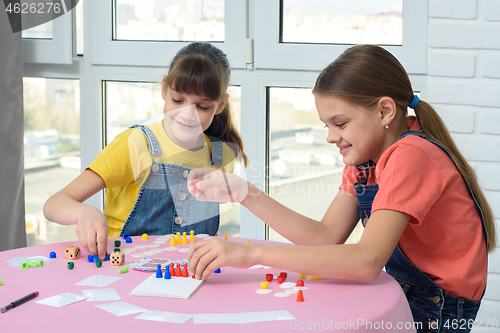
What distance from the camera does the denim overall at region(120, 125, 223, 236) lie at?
1.27 metres

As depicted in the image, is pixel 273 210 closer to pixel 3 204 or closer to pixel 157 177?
pixel 157 177

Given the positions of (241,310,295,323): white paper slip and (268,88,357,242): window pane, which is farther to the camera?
(268,88,357,242): window pane

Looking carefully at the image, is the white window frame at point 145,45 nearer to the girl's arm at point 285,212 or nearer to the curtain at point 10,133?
the curtain at point 10,133

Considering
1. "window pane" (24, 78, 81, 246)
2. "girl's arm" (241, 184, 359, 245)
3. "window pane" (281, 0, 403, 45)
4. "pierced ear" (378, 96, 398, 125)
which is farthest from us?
"window pane" (24, 78, 81, 246)

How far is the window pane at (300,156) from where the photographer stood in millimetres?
1720

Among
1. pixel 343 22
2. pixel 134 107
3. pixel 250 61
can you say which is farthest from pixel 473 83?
pixel 134 107

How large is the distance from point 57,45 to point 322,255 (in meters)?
1.48

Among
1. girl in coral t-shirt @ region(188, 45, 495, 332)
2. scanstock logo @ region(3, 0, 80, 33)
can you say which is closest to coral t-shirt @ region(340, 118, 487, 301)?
girl in coral t-shirt @ region(188, 45, 495, 332)

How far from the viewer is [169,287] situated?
0.75 metres

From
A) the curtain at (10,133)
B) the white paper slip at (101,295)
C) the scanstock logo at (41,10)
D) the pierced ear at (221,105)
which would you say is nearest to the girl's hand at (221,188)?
the pierced ear at (221,105)

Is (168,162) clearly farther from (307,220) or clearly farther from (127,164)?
(307,220)

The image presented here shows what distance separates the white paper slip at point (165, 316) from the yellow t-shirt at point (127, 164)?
Answer: 64 cm

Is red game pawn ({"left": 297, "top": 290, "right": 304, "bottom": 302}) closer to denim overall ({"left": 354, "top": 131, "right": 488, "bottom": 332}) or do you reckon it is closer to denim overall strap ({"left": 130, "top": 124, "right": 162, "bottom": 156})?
denim overall ({"left": 354, "top": 131, "right": 488, "bottom": 332})

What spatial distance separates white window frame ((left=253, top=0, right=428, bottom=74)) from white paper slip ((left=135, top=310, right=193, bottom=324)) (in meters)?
1.15
